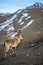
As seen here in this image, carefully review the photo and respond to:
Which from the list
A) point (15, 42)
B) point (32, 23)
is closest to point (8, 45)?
point (15, 42)

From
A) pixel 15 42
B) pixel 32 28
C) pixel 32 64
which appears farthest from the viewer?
pixel 32 28

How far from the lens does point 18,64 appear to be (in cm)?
2059

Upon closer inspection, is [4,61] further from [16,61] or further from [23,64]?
[23,64]

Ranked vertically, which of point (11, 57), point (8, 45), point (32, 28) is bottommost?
point (32, 28)

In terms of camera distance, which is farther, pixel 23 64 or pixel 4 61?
pixel 4 61

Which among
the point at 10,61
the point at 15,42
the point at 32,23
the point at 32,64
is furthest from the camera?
the point at 32,23

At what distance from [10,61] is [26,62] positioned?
1917mm

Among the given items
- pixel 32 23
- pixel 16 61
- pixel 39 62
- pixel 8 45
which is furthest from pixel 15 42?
pixel 32 23

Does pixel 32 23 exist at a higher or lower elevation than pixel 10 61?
lower

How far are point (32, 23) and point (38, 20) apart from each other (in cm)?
607

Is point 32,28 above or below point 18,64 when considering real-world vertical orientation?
below

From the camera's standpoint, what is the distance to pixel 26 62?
2108 centimetres

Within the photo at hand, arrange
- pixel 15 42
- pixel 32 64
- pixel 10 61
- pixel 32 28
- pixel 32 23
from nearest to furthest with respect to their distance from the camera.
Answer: pixel 32 64 < pixel 10 61 < pixel 15 42 < pixel 32 28 < pixel 32 23

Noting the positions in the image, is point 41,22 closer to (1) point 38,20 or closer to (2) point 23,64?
(1) point 38,20
